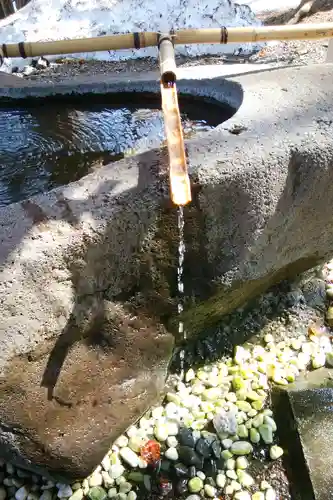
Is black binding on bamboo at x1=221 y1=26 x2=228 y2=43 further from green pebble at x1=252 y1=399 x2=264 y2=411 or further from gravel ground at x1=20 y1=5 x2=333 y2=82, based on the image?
gravel ground at x1=20 y1=5 x2=333 y2=82

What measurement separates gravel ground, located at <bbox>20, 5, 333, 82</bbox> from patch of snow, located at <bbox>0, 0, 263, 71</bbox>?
21cm

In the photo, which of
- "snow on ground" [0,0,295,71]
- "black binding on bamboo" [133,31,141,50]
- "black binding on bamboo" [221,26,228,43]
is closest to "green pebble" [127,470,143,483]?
"black binding on bamboo" [133,31,141,50]

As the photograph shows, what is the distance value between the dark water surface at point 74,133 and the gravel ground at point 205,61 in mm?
2272

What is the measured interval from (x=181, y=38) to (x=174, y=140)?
164 cm

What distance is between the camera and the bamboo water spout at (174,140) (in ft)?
4.72

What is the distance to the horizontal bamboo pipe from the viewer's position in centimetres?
294

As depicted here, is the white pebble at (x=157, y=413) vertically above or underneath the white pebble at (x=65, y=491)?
above

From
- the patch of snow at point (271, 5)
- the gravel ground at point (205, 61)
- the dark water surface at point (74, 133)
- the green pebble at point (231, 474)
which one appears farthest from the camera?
the patch of snow at point (271, 5)

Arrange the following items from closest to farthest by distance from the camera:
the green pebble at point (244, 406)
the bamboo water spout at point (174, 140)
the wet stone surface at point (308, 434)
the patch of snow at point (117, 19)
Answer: the bamboo water spout at point (174, 140) → the wet stone surface at point (308, 434) → the green pebble at point (244, 406) → the patch of snow at point (117, 19)

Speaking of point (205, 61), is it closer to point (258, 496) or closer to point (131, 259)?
point (131, 259)

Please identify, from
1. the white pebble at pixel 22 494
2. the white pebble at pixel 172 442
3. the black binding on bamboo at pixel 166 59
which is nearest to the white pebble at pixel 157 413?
the white pebble at pixel 172 442

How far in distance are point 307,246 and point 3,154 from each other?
6.01 feet

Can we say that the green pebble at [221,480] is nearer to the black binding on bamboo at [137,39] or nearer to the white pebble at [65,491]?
the white pebble at [65,491]

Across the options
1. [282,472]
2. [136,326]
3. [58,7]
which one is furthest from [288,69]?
[58,7]
